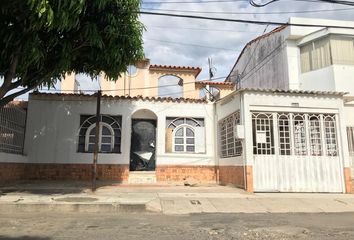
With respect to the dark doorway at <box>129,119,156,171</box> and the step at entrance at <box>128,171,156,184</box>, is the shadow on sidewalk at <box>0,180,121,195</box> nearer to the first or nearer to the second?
the step at entrance at <box>128,171,156,184</box>

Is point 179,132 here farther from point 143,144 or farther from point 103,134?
point 103,134

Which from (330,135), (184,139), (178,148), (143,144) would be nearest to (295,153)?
(330,135)

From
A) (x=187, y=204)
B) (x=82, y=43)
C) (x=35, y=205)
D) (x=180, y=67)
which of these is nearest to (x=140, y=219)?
(x=187, y=204)

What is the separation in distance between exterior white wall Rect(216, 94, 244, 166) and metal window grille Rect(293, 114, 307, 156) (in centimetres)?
211

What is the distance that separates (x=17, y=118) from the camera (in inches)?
577

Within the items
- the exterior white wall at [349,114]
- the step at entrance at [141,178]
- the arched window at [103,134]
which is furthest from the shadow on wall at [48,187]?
the exterior white wall at [349,114]

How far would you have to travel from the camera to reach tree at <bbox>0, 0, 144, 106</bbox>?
8172 millimetres

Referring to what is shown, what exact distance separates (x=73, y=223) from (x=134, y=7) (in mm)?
5978

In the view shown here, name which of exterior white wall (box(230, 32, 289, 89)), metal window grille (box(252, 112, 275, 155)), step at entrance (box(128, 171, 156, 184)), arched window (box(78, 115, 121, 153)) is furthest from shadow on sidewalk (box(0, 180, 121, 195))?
exterior white wall (box(230, 32, 289, 89))

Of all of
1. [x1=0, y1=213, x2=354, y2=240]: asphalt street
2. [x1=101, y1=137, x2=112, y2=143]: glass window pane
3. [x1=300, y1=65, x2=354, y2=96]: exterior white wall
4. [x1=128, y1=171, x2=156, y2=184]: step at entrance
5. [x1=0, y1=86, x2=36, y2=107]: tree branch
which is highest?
[x1=300, y1=65, x2=354, y2=96]: exterior white wall

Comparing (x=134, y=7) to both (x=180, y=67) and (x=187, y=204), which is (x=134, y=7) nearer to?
(x=187, y=204)

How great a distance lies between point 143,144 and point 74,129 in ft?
10.4

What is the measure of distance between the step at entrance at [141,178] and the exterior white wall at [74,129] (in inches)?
24.2

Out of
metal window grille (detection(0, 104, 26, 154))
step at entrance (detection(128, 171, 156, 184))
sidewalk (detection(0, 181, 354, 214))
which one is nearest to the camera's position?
sidewalk (detection(0, 181, 354, 214))
